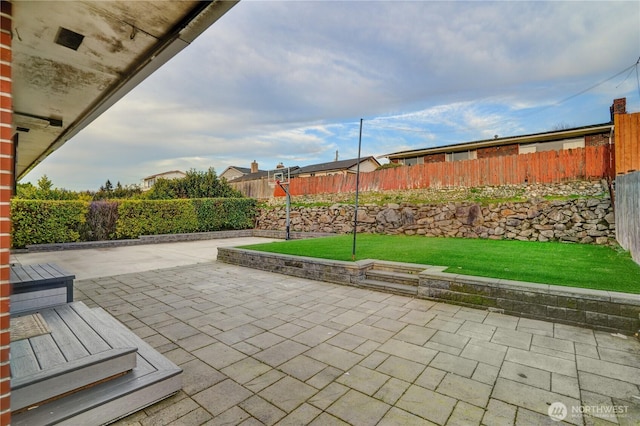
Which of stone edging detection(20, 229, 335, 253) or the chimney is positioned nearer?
stone edging detection(20, 229, 335, 253)

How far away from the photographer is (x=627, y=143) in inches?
266

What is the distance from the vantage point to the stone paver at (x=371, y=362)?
1.97 m

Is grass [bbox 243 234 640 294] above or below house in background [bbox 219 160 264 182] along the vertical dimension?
below

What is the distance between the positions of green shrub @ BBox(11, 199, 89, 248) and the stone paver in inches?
316

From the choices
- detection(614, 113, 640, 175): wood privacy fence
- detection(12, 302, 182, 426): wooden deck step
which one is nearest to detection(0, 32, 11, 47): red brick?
detection(12, 302, 182, 426): wooden deck step

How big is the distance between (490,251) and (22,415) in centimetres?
759

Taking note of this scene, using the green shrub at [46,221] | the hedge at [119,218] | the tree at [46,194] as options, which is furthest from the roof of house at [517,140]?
the tree at [46,194]

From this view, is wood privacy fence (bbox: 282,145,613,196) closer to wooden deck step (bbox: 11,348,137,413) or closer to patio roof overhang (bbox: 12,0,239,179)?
patio roof overhang (bbox: 12,0,239,179)

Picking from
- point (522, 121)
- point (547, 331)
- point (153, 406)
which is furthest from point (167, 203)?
point (522, 121)

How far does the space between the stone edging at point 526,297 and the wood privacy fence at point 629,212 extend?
2.67 metres

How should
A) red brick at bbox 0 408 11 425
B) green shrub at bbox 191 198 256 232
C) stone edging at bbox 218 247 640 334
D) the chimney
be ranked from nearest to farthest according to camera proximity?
red brick at bbox 0 408 11 425, stone edging at bbox 218 247 640 334, green shrub at bbox 191 198 256 232, the chimney

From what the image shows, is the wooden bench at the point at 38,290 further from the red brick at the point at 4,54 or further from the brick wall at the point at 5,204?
the red brick at the point at 4,54

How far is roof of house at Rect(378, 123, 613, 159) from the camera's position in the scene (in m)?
17.4

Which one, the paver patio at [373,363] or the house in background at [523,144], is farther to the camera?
the house in background at [523,144]
